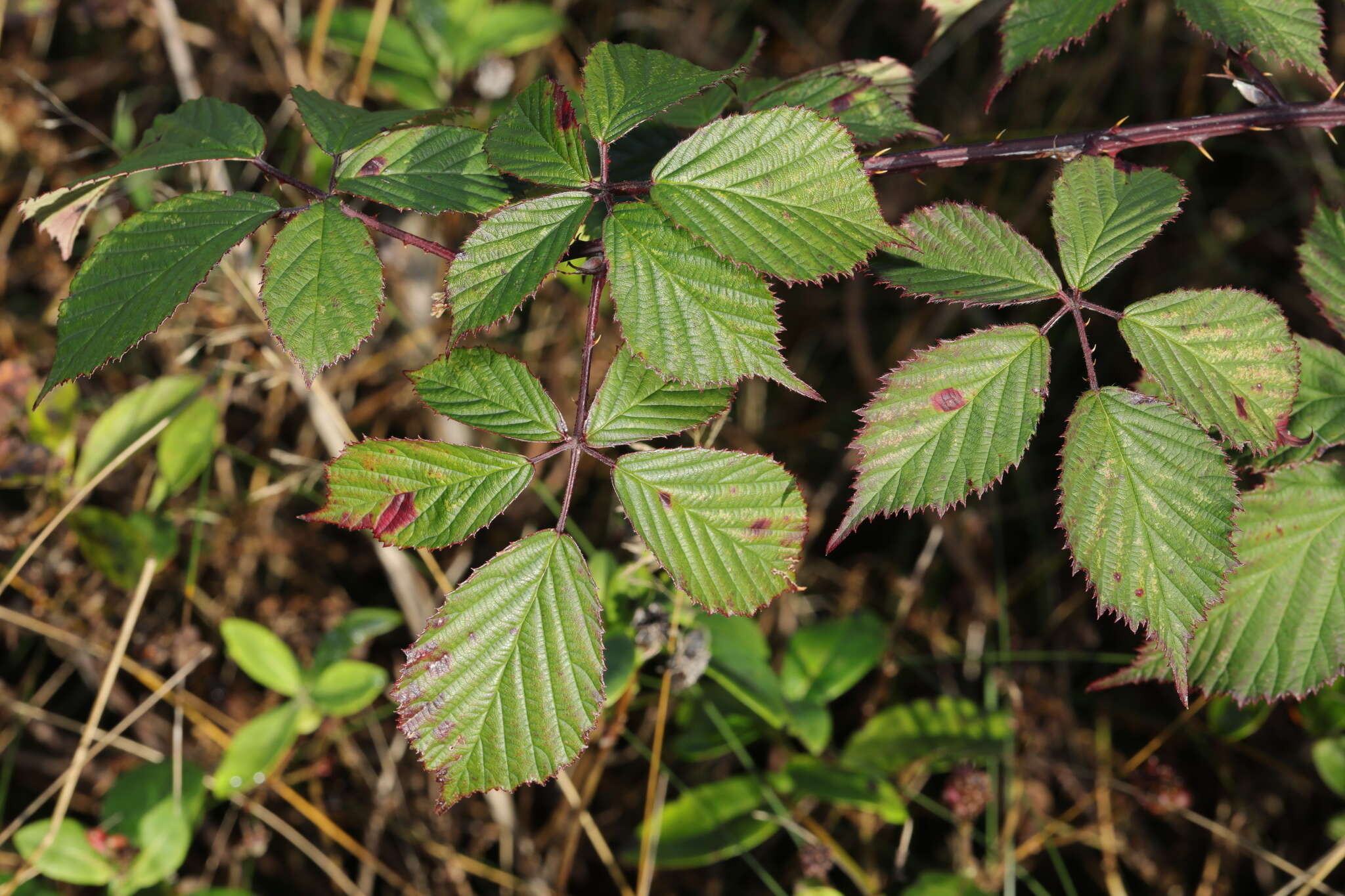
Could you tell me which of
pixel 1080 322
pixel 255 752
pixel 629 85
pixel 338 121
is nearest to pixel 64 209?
pixel 338 121

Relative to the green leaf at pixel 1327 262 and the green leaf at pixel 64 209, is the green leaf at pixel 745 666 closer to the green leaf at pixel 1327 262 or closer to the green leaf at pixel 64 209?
the green leaf at pixel 1327 262

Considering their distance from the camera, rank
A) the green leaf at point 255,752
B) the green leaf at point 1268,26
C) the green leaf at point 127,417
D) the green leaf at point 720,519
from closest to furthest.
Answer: the green leaf at point 720,519 → the green leaf at point 1268,26 → the green leaf at point 255,752 → the green leaf at point 127,417

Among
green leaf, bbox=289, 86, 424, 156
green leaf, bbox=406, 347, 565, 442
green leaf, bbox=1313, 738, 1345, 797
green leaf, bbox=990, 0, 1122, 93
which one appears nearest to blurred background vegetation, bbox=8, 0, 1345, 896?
green leaf, bbox=1313, 738, 1345, 797

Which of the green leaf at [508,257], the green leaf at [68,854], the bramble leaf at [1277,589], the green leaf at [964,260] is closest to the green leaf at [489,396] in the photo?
the green leaf at [508,257]

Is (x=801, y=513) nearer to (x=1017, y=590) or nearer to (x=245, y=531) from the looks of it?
(x=1017, y=590)

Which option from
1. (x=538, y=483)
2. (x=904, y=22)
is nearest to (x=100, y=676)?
(x=538, y=483)

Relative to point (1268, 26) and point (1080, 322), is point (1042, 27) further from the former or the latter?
point (1080, 322)
